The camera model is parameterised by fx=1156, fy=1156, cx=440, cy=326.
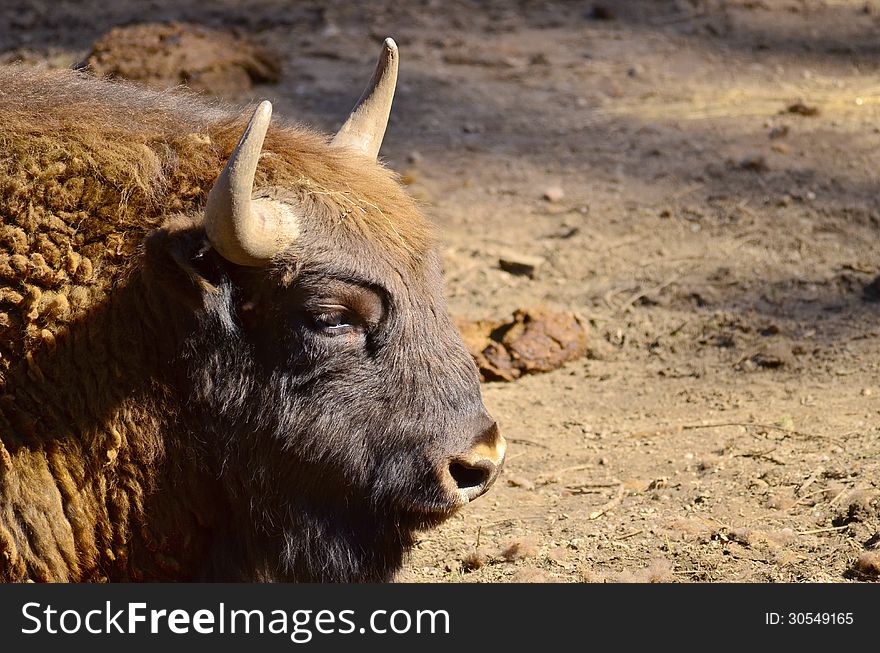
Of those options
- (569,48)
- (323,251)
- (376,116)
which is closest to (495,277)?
(376,116)

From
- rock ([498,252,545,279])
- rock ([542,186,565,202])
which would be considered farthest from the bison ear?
rock ([542,186,565,202])

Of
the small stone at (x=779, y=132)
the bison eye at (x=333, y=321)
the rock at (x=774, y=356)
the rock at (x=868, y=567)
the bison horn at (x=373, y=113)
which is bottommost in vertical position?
the rock at (x=774, y=356)

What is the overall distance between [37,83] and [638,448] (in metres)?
3.14

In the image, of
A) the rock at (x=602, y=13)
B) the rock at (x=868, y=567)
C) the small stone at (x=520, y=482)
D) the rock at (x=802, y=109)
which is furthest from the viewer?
the rock at (x=602, y=13)

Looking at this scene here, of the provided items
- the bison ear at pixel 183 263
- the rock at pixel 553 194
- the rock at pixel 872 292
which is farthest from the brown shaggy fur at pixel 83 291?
the rock at pixel 553 194

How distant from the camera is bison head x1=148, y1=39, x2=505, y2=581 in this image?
3676 mm

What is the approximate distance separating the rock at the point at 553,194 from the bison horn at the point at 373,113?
401 cm

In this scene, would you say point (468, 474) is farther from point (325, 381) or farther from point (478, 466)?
point (325, 381)

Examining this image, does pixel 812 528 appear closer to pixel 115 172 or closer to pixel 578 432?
pixel 578 432

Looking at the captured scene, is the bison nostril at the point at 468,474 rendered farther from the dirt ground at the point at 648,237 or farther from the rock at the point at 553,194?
the rock at the point at 553,194

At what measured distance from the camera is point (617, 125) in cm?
949

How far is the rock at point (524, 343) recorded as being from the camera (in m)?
6.34

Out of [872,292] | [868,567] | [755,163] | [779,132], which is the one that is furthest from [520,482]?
[779,132]

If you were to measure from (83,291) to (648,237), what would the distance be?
15.8ft
